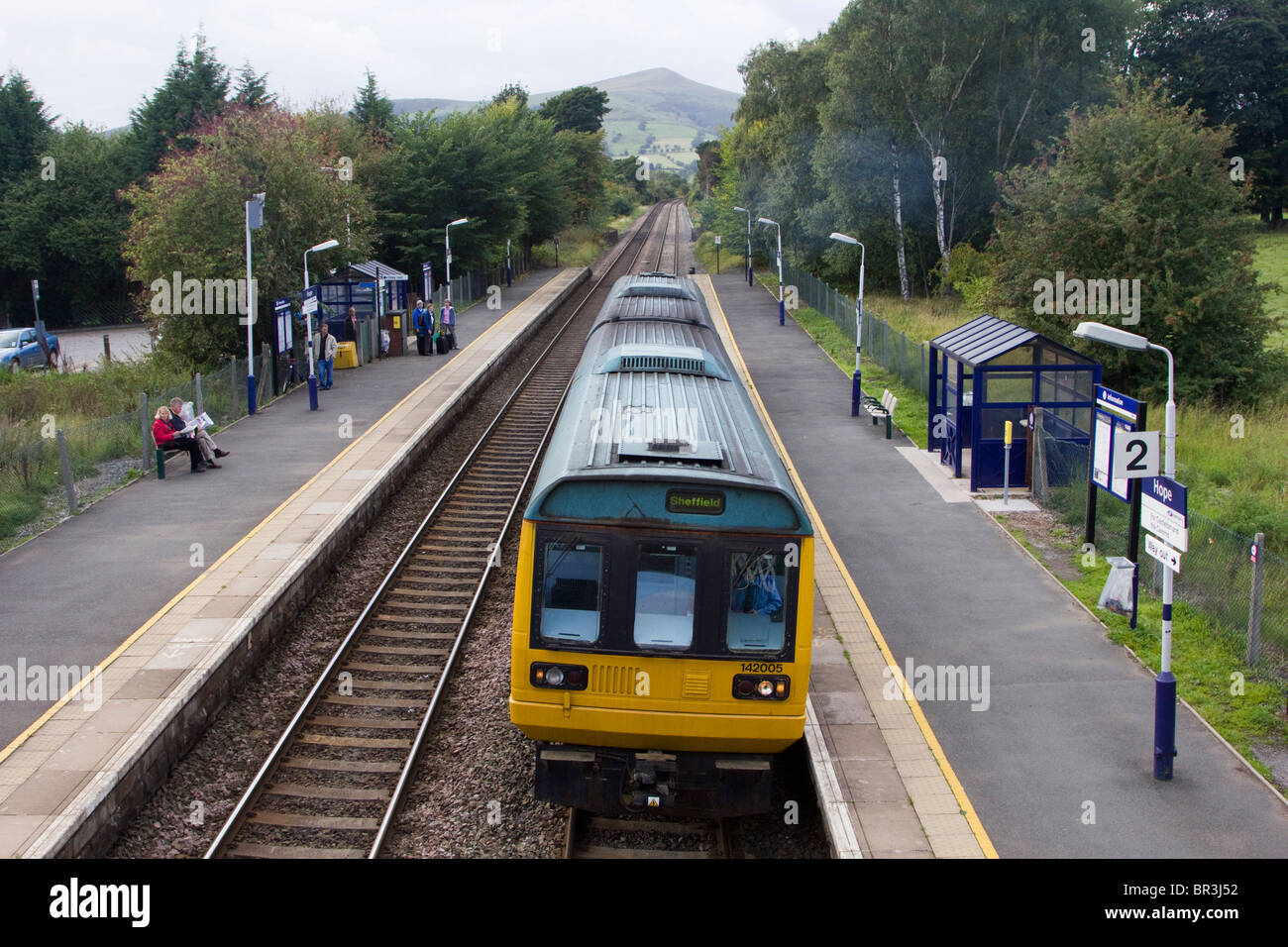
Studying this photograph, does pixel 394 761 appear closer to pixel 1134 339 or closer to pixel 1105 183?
pixel 1134 339

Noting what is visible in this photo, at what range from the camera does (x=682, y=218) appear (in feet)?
361

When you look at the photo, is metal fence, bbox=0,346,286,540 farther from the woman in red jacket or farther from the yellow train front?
the yellow train front

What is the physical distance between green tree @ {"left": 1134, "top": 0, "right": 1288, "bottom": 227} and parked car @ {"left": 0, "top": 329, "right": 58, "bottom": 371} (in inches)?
1935

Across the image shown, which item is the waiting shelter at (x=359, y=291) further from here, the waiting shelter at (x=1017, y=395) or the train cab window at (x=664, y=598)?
the train cab window at (x=664, y=598)

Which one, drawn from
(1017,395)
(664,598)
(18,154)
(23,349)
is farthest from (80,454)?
(18,154)

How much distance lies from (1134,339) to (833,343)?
25255 mm

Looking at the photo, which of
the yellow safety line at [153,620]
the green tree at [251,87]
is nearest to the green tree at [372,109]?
the green tree at [251,87]

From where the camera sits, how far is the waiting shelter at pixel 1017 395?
18109mm

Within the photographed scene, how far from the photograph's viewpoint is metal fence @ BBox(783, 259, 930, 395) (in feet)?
87.2

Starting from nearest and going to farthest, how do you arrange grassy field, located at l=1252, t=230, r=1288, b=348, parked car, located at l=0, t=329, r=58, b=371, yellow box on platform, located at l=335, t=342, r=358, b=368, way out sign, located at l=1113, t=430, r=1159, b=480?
way out sign, located at l=1113, t=430, r=1159, b=480, grassy field, located at l=1252, t=230, r=1288, b=348, yellow box on platform, located at l=335, t=342, r=358, b=368, parked car, located at l=0, t=329, r=58, b=371

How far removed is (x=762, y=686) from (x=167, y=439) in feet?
44.5

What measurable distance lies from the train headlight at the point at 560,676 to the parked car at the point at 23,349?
28.9 metres

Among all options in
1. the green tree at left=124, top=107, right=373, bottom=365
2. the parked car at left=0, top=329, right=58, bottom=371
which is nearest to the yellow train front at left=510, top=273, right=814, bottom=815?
the green tree at left=124, top=107, right=373, bottom=365
